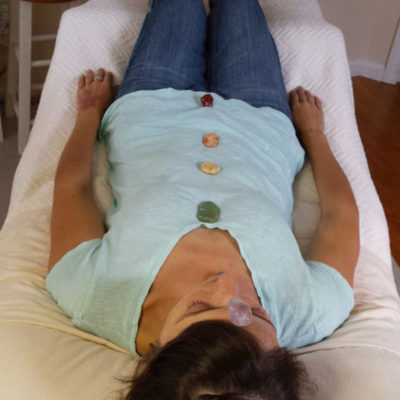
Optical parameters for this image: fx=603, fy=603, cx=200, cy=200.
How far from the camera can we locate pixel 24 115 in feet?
7.53

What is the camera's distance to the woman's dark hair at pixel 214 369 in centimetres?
82

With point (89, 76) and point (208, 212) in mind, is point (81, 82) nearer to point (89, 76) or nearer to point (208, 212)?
point (89, 76)

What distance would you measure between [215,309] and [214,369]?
140 millimetres

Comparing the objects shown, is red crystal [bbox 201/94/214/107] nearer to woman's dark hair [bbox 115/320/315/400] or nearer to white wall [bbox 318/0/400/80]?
woman's dark hair [bbox 115/320/315/400]

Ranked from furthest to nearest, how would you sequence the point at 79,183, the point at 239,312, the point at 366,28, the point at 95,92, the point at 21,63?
the point at 366,28
the point at 21,63
the point at 95,92
the point at 79,183
the point at 239,312

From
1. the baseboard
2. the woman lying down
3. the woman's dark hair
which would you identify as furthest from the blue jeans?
the baseboard

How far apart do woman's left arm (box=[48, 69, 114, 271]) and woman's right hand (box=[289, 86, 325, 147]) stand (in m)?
0.52

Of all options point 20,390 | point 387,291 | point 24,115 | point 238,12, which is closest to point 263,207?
point 387,291

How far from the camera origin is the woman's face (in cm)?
95

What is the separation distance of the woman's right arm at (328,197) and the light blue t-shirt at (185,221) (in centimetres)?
5

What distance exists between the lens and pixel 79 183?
4.35ft

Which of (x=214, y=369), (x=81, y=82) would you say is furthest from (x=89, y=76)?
(x=214, y=369)

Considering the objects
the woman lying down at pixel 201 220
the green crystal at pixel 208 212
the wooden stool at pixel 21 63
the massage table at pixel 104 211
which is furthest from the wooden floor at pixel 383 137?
the wooden stool at pixel 21 63

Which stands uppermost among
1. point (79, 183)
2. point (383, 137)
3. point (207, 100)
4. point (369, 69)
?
point (207, 100)
